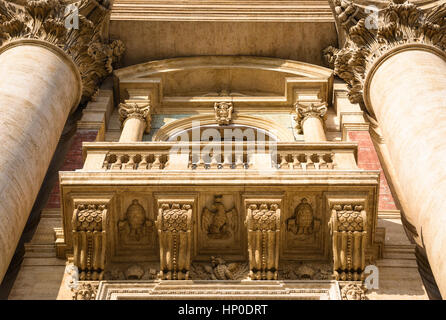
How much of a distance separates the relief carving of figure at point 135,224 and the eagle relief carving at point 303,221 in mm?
2534

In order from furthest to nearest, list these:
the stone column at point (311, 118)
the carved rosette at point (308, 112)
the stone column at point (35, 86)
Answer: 1. the carved rosette at point (308, 112)
2. the stone column at point (311, 118)
3. the stone column at point (35, 86)

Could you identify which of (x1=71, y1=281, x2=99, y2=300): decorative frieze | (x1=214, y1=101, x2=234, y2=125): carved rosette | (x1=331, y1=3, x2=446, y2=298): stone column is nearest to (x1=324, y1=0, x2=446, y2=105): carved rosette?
(x1=331, y1=3, x2=446, y2=298): stone column

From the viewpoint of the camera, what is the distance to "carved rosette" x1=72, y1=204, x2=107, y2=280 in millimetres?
11508

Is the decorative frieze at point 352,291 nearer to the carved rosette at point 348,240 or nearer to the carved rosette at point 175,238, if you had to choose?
the carved rosette at point 348,240

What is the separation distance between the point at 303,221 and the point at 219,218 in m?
1.49

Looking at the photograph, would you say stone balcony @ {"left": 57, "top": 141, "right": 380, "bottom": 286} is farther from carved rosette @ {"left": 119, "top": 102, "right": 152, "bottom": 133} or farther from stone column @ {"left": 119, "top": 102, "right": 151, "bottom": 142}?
carved rosette @ {"left": 119, "top": 102, "right": 152, "bottom": 133}

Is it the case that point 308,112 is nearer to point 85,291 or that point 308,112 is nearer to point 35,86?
point 35,86

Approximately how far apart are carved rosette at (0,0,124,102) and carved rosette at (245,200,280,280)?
738cm

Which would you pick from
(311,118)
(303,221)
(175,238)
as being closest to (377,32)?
(311,118)

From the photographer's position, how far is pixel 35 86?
14141mm

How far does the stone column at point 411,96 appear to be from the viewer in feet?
37.2

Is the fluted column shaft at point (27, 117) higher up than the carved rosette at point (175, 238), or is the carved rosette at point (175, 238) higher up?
the fluted column shaft at point (27, 117)

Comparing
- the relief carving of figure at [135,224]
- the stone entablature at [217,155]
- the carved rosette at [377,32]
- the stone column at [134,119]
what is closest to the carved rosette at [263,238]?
the stone entablature at [217,155]

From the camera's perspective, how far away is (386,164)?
16.2 metres
